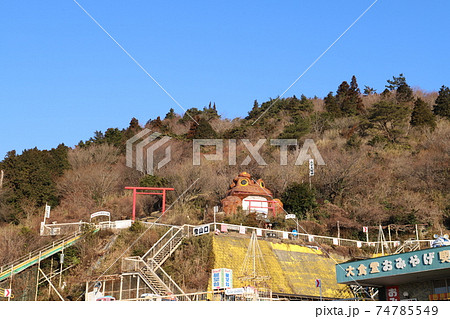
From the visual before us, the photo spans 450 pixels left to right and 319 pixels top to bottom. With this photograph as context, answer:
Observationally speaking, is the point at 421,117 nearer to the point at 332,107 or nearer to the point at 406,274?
the point at 332,107

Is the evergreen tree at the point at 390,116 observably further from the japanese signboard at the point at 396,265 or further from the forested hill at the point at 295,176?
the japanese signboard at the point at 396,265

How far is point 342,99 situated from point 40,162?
44.9 m

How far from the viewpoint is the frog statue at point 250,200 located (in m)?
38.1

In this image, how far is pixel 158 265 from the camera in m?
28.8

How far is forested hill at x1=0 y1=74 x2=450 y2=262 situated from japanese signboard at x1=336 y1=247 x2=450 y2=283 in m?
12.7

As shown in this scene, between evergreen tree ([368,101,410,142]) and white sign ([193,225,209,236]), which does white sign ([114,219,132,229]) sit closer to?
white sign ([193,225,209,236])

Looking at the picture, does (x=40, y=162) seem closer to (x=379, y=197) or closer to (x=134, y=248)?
(x=134, y=248)

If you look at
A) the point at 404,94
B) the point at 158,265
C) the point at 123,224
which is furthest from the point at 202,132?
the point at 158,265

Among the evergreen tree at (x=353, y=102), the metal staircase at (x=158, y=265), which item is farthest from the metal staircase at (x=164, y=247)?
the evergreen tree at (x=353, y=102)

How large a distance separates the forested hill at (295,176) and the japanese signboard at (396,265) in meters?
12.7

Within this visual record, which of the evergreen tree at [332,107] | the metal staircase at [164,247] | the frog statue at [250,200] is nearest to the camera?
the metal staircase at [164,247]

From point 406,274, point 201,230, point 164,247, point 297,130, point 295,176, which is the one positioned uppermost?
point 297,130

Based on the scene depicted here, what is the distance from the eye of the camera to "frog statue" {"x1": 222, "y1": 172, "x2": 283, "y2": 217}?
3806 centimetres

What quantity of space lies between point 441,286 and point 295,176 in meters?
26.0
